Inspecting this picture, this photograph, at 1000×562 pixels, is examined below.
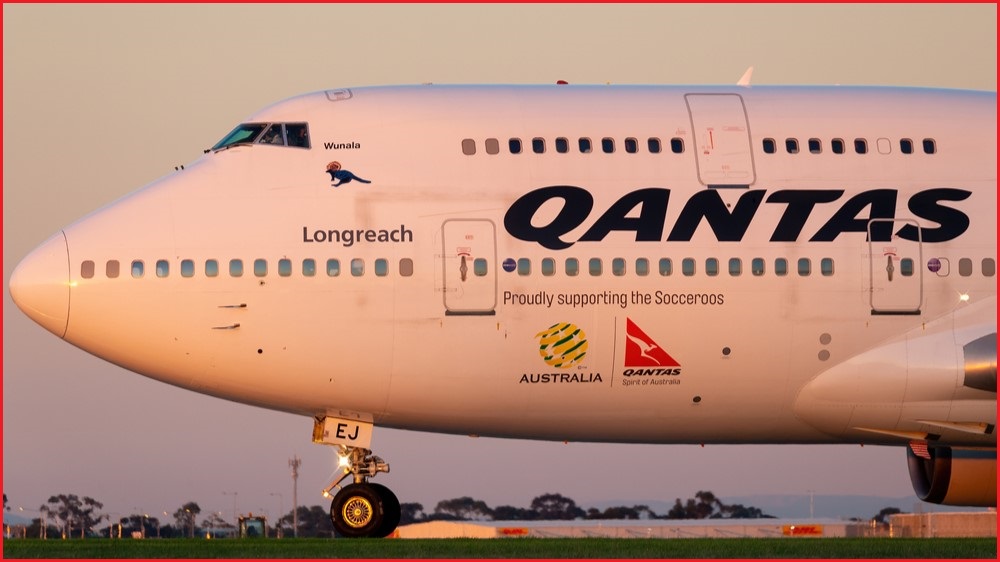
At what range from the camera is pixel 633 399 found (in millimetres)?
26141

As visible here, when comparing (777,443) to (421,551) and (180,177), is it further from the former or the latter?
(180,177)

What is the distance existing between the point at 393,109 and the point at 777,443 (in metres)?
7.64

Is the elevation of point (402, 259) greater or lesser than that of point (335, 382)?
greater

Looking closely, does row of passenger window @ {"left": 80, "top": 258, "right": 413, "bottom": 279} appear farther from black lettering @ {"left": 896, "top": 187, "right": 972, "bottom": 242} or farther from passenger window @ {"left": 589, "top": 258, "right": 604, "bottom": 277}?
black lettering @ {"left": 896, "top": 187, "right": 972, "bottom": 242}

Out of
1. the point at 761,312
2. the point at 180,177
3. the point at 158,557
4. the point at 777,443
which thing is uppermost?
the point at 180,177

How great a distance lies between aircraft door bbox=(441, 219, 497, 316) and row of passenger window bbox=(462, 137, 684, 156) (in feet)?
4.16

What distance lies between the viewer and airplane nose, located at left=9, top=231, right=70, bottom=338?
1009 inches

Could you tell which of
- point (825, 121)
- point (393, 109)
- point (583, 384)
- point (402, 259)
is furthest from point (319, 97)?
point (825, 121)

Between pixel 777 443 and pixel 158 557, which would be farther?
pixel 777 443

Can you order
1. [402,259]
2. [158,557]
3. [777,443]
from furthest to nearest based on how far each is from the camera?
[777,443] < [402,259] < [158,557]

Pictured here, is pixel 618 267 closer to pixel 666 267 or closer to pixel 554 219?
pixel 666 267

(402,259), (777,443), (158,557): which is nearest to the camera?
(158,557)

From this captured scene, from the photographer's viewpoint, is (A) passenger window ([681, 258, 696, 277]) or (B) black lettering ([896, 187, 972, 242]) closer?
(A) passenger window ([681, 258, 696, 277])

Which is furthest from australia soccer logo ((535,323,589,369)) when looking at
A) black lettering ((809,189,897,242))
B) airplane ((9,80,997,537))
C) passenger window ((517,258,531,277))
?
black lettering ((809,189,897,242))
